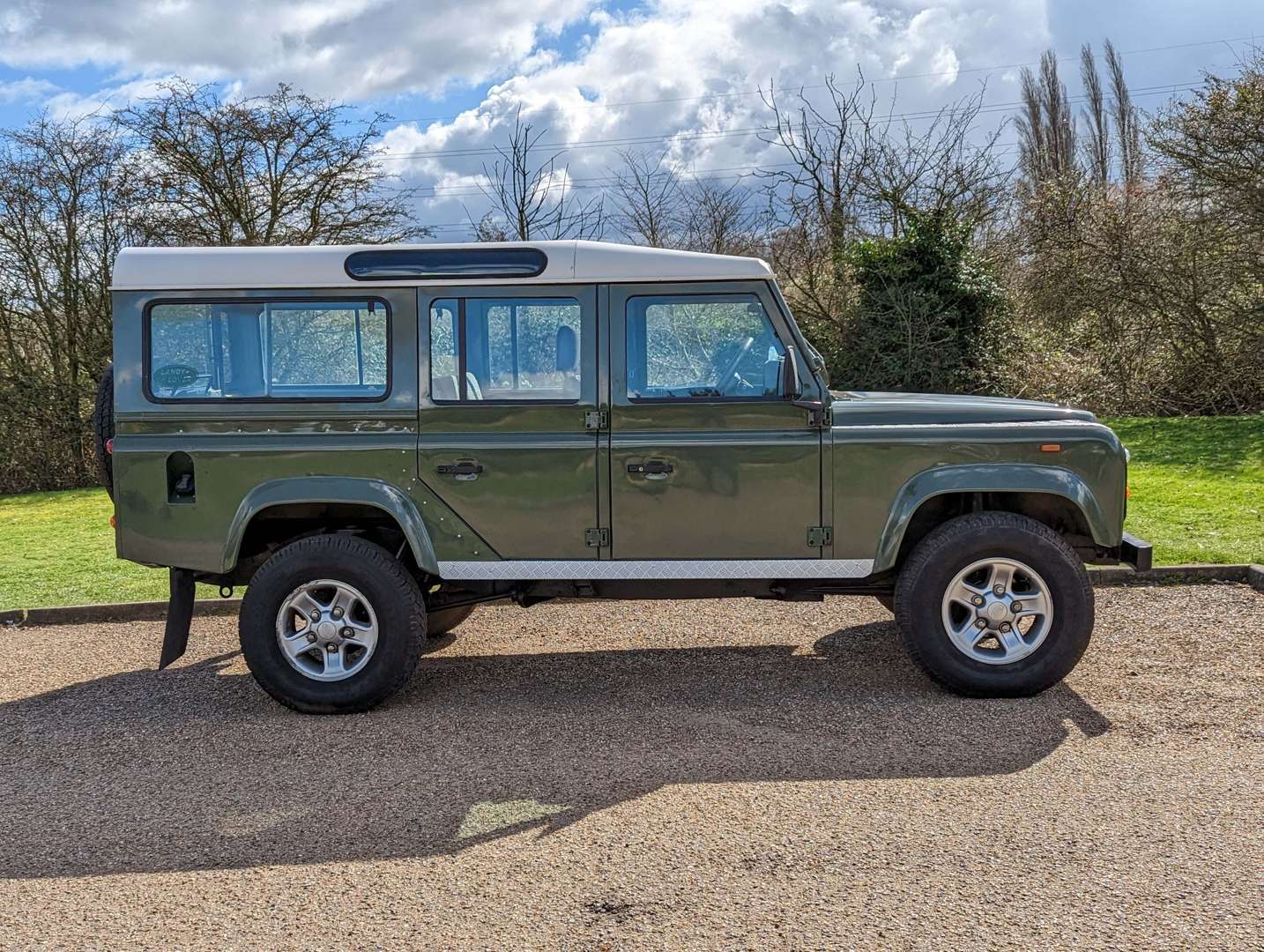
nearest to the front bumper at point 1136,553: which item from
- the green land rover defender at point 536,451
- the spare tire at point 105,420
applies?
the green land rover defender at point 536,451

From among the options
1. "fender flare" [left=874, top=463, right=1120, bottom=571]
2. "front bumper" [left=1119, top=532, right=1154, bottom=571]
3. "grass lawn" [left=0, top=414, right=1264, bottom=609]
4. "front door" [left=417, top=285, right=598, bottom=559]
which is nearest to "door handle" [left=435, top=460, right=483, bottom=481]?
"front door" [left=417, top=285, right=598, bottom=559]

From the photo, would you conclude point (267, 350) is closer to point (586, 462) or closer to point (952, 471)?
point (586, 462)

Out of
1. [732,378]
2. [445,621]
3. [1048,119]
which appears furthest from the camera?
[1048,119]

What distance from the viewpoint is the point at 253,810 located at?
14.3ft

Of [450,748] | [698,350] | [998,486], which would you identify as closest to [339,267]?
[698,350]

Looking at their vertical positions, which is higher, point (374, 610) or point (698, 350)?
point (698, 350)

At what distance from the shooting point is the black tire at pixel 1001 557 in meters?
5.41

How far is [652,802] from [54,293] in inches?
633

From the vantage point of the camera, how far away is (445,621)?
6859 mm

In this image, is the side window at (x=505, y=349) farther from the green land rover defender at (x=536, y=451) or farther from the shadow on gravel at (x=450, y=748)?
the shadow on gravel at (x=450, y=748)

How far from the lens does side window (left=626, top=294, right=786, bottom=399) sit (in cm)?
552

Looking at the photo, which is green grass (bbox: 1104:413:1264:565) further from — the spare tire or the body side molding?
the spare tire

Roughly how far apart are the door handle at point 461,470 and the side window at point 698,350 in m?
0.81

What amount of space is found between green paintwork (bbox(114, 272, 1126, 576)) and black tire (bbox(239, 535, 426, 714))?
0.21 metres
